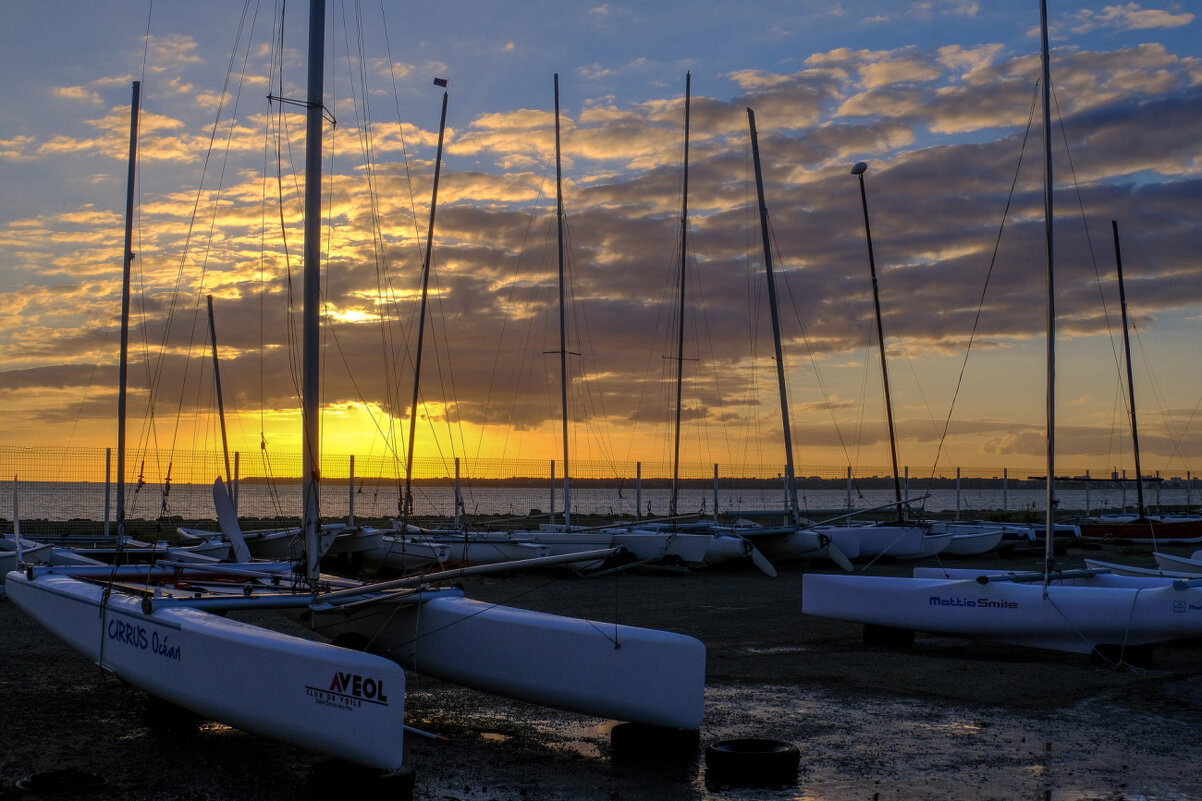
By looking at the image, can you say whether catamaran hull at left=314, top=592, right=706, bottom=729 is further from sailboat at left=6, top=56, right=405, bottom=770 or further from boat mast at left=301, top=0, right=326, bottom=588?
sailboat at left=6, top=56, right=405, bottom=770

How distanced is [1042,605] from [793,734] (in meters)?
3.96

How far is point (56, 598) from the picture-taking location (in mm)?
7641

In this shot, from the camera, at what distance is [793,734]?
6566 millimetres

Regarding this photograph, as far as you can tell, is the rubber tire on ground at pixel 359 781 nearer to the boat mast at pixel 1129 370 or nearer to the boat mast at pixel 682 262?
the boat mast at pixel 682 262

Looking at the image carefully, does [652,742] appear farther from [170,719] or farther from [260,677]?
[170,719]

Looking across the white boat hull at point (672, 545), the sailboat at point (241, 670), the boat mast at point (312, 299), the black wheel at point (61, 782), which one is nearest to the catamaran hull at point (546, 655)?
the boat mast at point (312, 299)

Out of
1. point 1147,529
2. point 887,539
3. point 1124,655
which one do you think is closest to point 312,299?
point 1124,655

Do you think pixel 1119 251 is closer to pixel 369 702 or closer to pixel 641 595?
pixel 641 595

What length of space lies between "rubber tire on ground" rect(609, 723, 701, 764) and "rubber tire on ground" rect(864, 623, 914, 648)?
14.7ft

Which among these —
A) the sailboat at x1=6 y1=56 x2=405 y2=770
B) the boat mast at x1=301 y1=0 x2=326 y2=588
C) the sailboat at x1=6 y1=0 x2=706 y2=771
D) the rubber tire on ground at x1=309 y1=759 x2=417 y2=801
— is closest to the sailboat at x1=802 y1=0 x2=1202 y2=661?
the sailboat at x1=6 y1=0 x2=706 y2=771

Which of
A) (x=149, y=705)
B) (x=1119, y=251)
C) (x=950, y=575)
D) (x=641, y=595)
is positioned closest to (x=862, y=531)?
(x=641, y=595)

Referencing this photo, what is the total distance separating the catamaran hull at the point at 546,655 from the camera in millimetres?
6223

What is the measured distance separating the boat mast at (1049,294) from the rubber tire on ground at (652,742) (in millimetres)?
4804

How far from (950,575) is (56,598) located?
8591 mm
